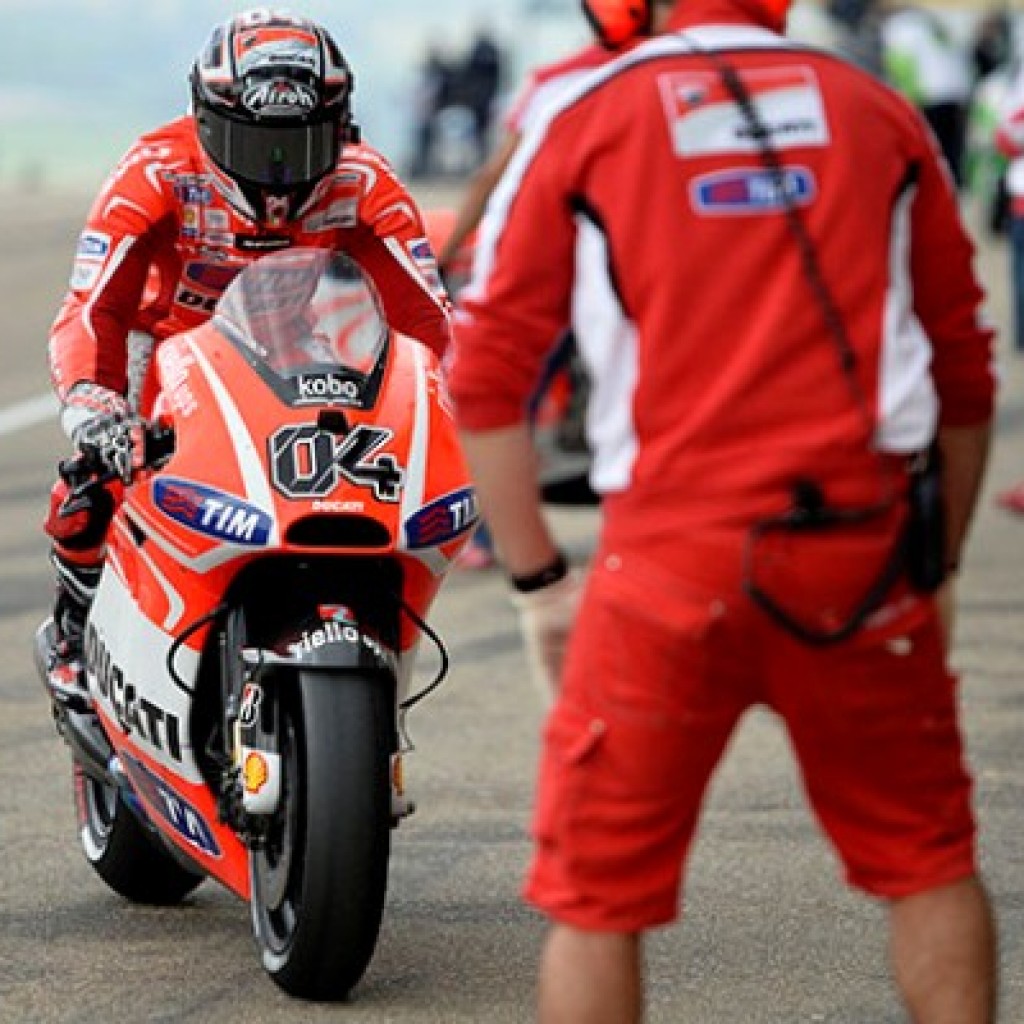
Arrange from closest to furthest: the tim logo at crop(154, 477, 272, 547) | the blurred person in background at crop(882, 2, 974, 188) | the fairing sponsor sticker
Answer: the tim logo at crop(154, 477, 272, 547)
the fairing sponsor sticker
the blurred person in background at crop(882, 2, 974, 188)

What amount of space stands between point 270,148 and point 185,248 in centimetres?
33

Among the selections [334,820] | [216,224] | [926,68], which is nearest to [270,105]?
[216,224]

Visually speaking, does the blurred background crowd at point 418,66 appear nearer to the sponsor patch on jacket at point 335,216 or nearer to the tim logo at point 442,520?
the sponsor patch on jacket at point 335,216

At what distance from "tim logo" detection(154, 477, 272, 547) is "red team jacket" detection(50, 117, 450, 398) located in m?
0.48

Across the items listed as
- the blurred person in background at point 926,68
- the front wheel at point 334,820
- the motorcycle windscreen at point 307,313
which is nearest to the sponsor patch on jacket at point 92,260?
the motorcycle windscreen at point 307,313

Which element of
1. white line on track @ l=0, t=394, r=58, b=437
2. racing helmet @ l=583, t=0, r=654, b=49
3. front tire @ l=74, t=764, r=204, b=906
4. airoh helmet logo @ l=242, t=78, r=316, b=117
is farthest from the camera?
white line on track @ l=0, t=394, r=58, b=437

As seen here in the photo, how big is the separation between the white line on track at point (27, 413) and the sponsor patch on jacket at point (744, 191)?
39.9 ft

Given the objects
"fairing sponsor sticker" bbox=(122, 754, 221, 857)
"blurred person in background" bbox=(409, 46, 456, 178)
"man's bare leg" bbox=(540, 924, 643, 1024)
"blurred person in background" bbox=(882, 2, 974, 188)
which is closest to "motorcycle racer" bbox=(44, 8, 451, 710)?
"fairing sponsor sticker" bbox=(122, 754, 221, 857)

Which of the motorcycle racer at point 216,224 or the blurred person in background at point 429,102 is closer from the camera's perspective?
the motorcycle racer at point 216,224

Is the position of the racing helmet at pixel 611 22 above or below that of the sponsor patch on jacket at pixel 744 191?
below

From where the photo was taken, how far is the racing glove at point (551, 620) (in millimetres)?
4398

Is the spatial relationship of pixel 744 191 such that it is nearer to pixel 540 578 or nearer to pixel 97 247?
pixel 540 578

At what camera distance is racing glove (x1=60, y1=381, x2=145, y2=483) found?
5.93 meters

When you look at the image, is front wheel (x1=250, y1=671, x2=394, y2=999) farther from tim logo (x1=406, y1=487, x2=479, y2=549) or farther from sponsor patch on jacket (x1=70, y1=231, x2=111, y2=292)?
sponsor patch on jacket (x1=70, y1=231, x2=111, y2=292)
